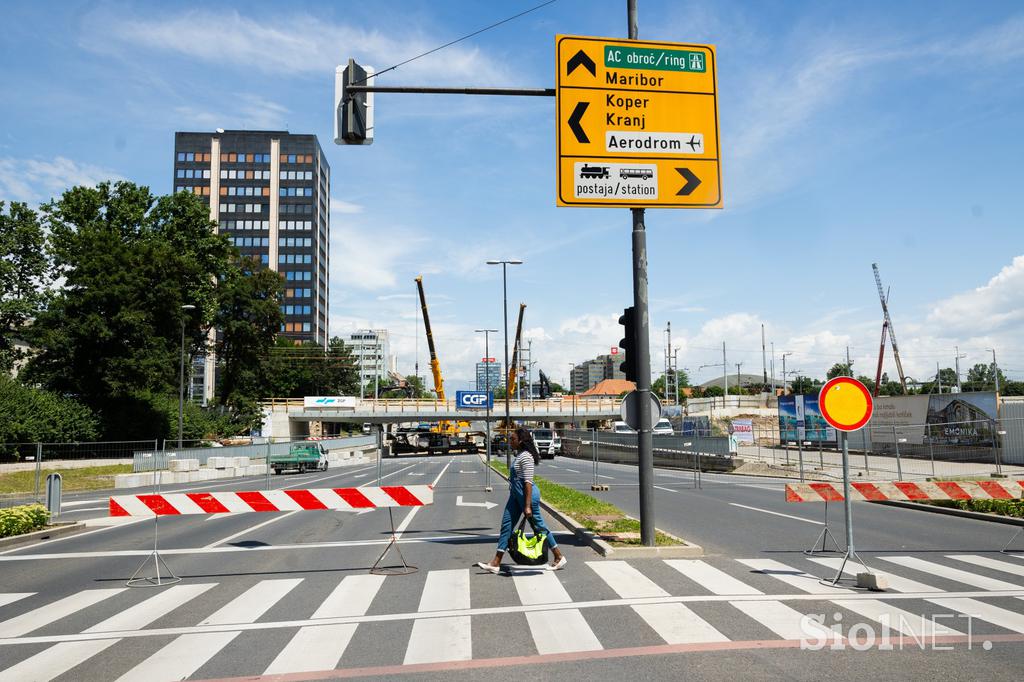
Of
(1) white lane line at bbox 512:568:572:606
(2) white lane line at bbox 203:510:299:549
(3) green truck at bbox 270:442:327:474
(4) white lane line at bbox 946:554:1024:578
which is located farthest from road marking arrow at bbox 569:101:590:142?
(3) green truck at bbox 270:442:327:474

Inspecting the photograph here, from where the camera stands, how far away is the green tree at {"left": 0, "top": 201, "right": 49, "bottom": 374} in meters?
45.6

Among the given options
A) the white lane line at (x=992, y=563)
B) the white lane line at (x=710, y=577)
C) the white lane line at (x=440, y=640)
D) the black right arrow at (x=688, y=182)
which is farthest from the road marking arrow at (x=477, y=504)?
the white lane line at (x=440, y=640)

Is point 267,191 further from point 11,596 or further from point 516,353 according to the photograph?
point 11,596

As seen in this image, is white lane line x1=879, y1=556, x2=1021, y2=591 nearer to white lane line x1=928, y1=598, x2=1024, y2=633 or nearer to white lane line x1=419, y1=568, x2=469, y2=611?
white lane line x1=928, y1=598, x2=1024, y2=633

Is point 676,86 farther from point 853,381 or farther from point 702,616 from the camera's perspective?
point 702,616

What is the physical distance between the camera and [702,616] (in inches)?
291

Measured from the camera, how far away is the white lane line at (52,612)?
738 cm

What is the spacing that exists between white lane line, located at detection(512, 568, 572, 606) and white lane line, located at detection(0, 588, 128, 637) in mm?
4683

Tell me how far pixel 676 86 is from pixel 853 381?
5.22 meters

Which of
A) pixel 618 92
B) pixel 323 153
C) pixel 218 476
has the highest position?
pixel 323 153

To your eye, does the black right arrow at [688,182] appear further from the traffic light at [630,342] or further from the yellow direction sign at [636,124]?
the traffic light at [630,342]

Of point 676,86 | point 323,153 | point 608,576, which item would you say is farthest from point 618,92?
point 323,153

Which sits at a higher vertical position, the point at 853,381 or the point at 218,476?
the point at 853,381

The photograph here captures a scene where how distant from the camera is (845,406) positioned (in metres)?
9.84
